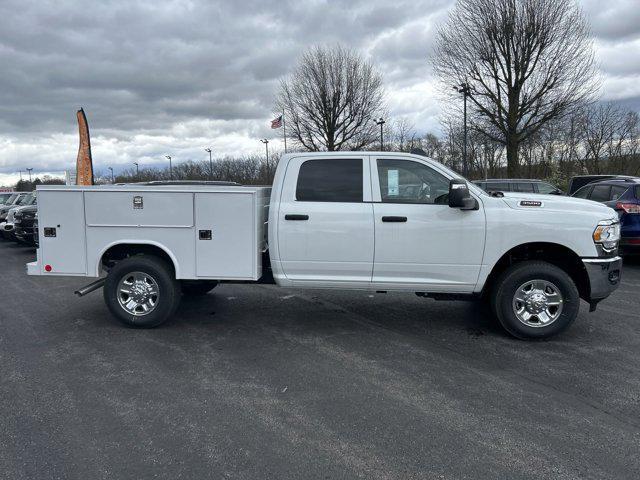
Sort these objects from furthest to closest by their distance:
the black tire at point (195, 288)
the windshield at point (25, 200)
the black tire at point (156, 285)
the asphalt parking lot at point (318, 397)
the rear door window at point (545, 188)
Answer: the windshield at point (25, 200)
the rear door window at point (545, 188)
the black tire at point (195, 288)
the black tire at point (156, 285)
the asphalt parking lot at point (318, 397)

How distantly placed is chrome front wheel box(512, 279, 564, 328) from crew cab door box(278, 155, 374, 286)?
1.64 m

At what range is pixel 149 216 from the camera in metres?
5.57

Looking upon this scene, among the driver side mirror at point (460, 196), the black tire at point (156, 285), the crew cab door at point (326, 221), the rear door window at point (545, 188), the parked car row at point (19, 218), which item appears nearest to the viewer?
the driver side mirror at point (460, 196)

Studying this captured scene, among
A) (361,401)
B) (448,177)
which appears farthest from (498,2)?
(361,401)

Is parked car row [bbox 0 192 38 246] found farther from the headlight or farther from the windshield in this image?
the headlight

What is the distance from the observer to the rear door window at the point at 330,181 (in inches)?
213

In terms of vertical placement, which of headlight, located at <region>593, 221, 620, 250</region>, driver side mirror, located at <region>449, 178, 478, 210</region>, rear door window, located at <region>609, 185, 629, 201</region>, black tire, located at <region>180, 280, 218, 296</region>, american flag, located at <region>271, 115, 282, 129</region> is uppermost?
american flag, located at <region>271, 115, 282, 129</region>

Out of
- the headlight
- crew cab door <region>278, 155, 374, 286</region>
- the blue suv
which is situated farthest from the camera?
the blue suv

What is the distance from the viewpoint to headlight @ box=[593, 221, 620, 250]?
199 inches

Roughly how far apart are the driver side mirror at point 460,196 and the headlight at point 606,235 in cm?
129

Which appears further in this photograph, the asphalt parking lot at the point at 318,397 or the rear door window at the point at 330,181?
the rear door window at the point at 330,181

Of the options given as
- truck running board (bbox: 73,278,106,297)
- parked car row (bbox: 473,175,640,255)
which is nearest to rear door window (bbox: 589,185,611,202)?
parked car row (bbox: 473,175,640,255)

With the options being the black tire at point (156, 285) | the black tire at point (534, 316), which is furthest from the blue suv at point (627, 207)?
the black tire at point (156, 285)

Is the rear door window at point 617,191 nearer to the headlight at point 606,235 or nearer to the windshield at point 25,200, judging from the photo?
the headlight at point 606,235
